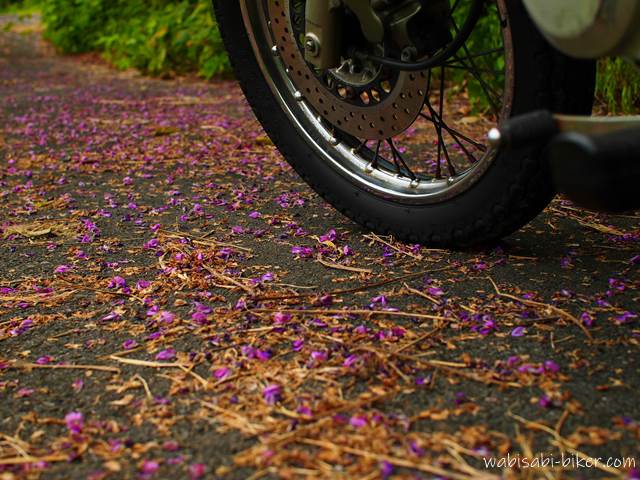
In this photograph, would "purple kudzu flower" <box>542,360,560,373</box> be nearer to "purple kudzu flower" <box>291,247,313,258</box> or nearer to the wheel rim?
the wheel rim

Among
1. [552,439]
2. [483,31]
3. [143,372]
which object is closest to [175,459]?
[143,372]

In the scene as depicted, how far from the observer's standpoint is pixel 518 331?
1.73 meters

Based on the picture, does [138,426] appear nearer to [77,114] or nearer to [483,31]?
[483,31]

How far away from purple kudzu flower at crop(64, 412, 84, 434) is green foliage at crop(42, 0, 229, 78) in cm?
513

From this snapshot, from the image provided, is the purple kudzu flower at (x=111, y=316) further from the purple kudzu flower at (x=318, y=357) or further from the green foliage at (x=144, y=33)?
the green foliage at (x=144, y=33)

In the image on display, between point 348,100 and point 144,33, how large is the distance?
18.2 feet

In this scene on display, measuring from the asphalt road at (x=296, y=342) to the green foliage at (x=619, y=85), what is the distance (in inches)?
52.4

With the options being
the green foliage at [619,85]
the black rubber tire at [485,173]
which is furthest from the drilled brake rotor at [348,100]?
the green foliage at [619,85]

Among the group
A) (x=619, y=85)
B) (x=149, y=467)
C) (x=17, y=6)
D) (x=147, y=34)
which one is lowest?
(x=149, y=467)

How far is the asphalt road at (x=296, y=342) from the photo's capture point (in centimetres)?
136

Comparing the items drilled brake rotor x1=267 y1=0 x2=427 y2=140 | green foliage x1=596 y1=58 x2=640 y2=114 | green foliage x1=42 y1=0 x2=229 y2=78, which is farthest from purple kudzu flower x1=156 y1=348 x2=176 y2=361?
green foliage x1=42 y1=0 x2=229 y2=78

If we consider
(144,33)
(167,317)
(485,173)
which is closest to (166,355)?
(167,317)

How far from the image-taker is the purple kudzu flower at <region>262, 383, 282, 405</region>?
4.92 feet

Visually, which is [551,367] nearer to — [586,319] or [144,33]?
[586,319]
